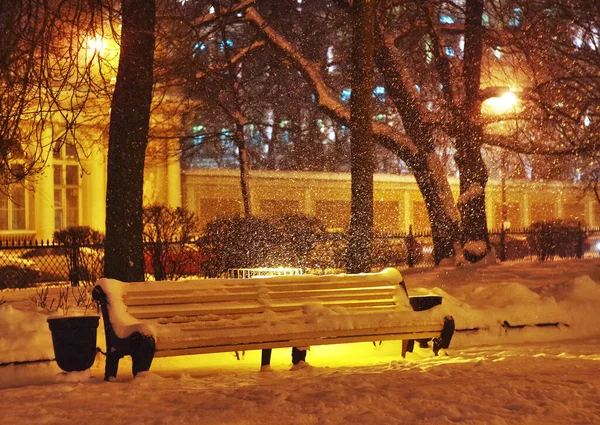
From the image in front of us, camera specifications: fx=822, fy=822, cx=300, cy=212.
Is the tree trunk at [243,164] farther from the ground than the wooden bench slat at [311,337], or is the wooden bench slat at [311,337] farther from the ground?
the tree trunk at [243,164]

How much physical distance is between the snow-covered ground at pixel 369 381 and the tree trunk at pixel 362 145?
1.67 meters

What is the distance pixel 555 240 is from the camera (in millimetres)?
26094

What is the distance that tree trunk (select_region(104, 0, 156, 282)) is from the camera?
10.6 meters

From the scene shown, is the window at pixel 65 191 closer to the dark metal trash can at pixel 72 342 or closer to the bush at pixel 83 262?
the bush at pixel 83 262

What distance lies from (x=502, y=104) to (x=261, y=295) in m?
11.9

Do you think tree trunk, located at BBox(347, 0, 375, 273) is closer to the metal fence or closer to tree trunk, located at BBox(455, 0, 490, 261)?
the metal fence

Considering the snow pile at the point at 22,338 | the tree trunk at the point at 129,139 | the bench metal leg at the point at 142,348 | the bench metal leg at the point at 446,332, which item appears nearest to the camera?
the bench metal leg at the point at 142,348

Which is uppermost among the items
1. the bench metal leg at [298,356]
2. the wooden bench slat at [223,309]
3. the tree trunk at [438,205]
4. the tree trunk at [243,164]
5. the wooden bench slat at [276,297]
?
the tree trunk at [243,164]

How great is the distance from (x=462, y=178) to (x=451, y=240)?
4.74 ft

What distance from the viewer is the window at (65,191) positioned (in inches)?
1077

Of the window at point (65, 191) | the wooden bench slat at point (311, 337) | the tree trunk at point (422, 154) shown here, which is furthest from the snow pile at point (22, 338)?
the window at point (65, 191)

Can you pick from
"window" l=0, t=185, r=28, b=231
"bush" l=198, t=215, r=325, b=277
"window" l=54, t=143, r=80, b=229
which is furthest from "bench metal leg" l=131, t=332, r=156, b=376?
"window" l=54, t=143, r=80, b=229

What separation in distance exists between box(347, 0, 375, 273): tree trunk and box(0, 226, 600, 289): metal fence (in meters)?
4.17

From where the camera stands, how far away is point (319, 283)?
8.62 meters
